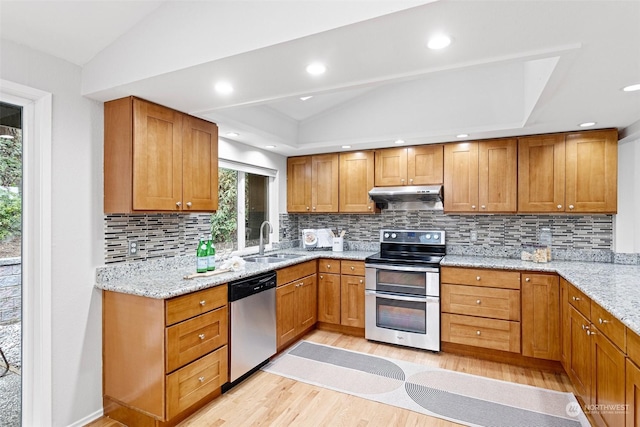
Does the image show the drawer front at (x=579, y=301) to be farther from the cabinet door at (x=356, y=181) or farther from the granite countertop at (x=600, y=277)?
the cabinet door at (x=356, y=181)

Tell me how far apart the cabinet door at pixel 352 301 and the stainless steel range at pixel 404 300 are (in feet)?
0.33

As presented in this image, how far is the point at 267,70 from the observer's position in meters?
1.90

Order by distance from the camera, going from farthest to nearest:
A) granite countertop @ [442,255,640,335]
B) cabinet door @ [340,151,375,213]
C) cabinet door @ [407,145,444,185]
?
cabinet door @ [340,151,375,213] < cabinet door @ [407,145,444,185] < granite countertop @ [442,255,640,335]

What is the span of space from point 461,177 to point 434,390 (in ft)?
6.92

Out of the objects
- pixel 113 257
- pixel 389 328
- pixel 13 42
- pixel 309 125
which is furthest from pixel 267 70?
pixel 389 328

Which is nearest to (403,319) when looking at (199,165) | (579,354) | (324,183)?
(579,354)

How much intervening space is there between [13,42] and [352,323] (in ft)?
11.8

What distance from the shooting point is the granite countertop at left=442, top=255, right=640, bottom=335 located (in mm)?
1657

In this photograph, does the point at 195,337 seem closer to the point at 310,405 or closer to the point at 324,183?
the point at 310,405

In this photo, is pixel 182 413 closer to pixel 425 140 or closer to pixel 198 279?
pixel 198 279

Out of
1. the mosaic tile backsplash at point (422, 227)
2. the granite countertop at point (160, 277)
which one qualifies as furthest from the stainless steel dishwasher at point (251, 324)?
the mosaic tile backsplash at point (422, 227)

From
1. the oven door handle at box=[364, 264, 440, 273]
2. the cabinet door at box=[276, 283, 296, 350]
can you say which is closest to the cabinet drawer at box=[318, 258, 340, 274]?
the oven door handle at box=[364, 264, 440, 273]

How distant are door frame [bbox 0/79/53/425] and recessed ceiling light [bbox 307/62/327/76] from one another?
165 cm

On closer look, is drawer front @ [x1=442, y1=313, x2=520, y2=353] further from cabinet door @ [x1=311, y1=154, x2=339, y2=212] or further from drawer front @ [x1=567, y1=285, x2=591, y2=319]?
cabinet door @ [x1=311, y1=154, x2=339, y2=212]
